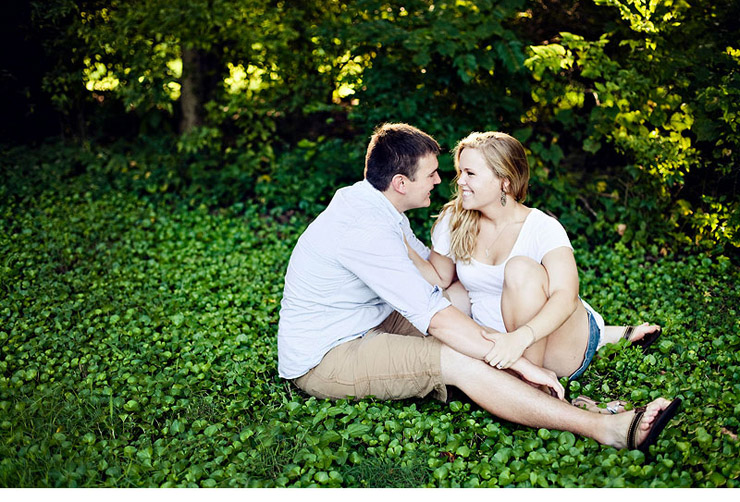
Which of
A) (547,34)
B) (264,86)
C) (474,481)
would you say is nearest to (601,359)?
(474,481)

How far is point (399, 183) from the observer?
10.4 feet

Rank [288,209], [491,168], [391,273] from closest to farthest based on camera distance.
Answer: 1. [391,273]
2. [491,168]
3. [288,209]

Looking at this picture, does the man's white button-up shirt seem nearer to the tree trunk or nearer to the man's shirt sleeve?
the man's shirt sleeve

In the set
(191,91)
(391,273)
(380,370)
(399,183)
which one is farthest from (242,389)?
(191,91)

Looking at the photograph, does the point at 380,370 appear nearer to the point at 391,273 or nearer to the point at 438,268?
the point at 391,273

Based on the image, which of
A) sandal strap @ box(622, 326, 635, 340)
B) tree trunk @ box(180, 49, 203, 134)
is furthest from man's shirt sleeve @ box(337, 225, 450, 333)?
tree trunk @ box(180, 49, 203, 134)

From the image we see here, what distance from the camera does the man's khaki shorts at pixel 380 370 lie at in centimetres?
303

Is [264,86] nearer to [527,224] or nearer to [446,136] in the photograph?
[446,136]

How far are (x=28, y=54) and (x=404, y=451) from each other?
6477 mm

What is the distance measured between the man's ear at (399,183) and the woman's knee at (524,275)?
2.06 ft

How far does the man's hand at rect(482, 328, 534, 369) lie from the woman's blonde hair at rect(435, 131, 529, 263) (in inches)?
25.5

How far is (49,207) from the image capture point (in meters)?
6.02

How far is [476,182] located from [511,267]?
0.51m

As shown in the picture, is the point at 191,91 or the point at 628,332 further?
the point at 191,91
